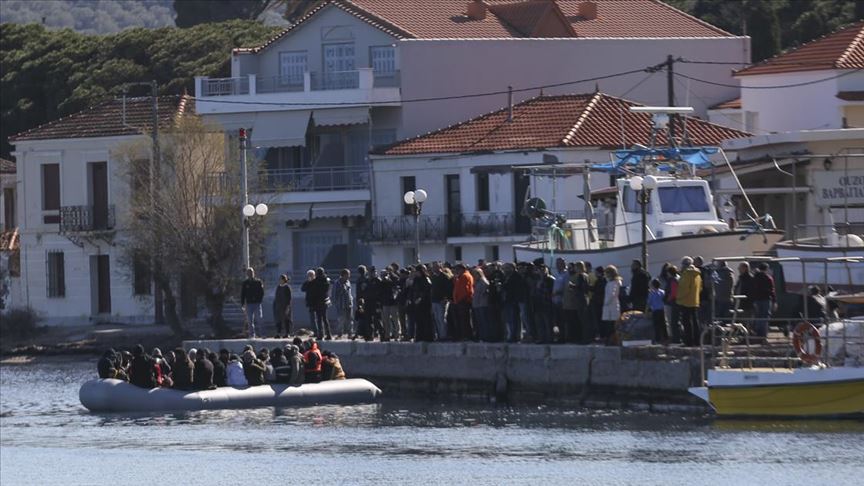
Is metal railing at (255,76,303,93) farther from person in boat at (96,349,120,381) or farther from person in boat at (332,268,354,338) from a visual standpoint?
person in boat at (96,349,120,381)

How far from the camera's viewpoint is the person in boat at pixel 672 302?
34250 millimetres

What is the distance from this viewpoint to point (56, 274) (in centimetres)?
6781

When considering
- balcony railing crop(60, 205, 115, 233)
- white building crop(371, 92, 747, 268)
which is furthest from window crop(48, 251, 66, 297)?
white building crop(371, 92, 747, 268)

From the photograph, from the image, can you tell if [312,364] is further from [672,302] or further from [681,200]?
[672,302]

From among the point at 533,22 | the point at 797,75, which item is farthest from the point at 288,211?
the point at 797,75

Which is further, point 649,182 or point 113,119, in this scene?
point 113,119

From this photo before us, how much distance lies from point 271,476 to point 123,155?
32.6m

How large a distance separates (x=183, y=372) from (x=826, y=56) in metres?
22.6

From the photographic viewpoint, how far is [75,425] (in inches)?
1537

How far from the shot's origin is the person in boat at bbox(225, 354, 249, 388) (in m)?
40.2

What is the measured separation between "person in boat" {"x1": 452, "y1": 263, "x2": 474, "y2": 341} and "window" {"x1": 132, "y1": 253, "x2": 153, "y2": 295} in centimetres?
2429

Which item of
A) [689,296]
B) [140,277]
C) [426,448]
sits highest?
[140,277]

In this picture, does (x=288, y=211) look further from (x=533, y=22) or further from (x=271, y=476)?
(x=271, y=476)

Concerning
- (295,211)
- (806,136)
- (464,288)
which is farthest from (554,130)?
(464,288)
